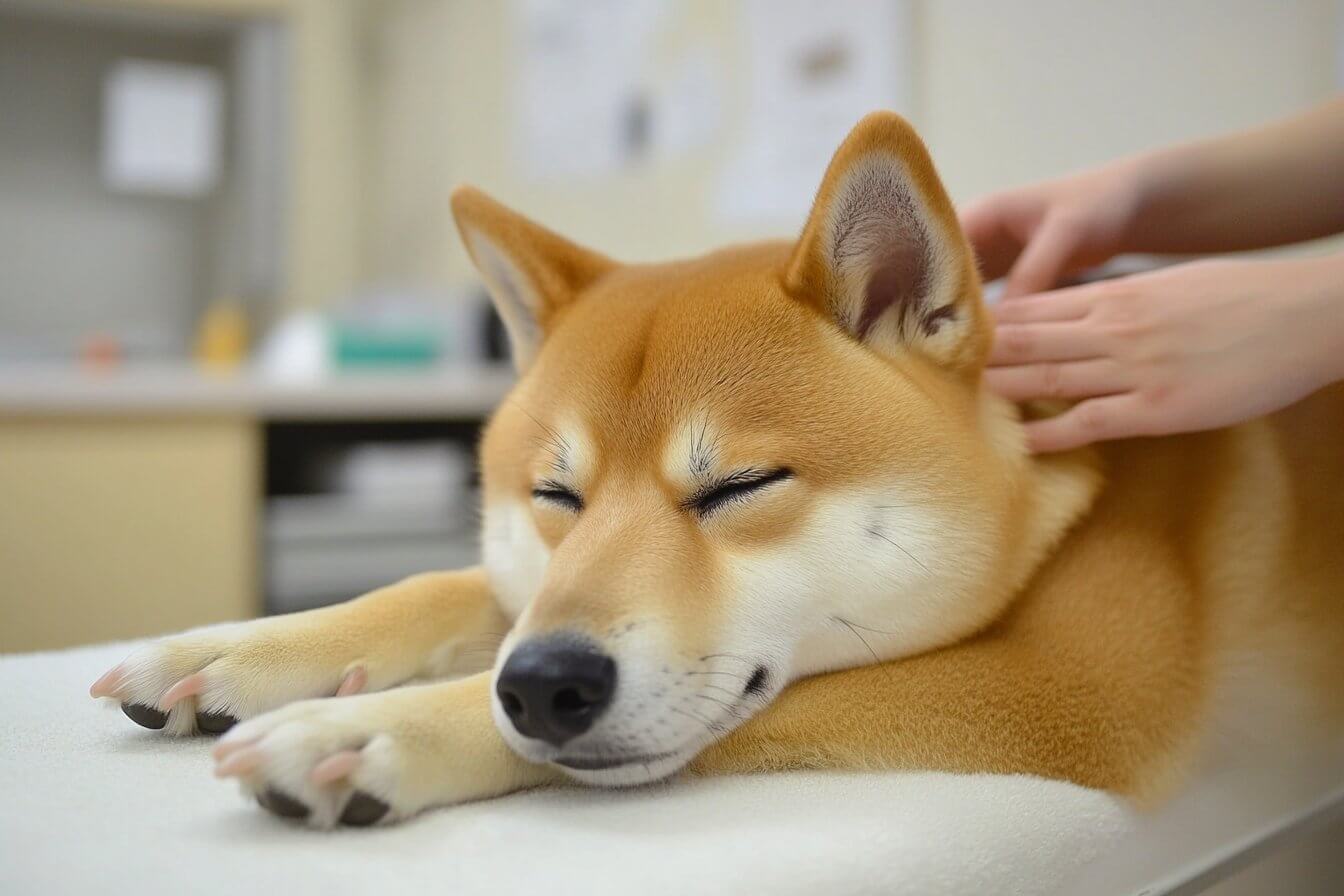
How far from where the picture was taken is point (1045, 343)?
770 millimetres

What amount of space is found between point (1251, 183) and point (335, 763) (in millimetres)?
926

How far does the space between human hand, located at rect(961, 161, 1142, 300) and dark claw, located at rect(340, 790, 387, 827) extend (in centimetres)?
66

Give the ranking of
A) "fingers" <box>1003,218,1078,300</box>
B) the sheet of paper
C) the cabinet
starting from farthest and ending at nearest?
the sheet of paper, the cabinet, "fingers" <box>1003,218,1078,300</box>

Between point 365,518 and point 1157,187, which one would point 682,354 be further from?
point 365,518

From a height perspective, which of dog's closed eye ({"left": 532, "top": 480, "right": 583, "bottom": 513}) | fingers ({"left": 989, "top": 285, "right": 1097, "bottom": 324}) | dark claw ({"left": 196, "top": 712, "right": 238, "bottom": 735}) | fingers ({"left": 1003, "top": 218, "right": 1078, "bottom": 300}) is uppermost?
fingers ({"left": 1003, "top": 218, "right": 1078, "bottom": 300})

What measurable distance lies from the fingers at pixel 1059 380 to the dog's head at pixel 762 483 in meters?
0.03

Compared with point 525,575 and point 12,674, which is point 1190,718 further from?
point 12,674

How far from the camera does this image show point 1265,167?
93cm

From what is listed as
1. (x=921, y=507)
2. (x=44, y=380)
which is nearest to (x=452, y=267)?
(x=44, y=380)

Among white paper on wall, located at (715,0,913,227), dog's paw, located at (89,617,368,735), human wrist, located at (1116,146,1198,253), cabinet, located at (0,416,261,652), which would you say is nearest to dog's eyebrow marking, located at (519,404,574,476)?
dog's paw, located at (89,617,368,735)

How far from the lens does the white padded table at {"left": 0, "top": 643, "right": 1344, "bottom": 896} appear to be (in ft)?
1.51

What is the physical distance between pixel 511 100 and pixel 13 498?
1.75 metres

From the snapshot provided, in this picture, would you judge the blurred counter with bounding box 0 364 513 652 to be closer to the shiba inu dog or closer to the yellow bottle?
the yellow bottle

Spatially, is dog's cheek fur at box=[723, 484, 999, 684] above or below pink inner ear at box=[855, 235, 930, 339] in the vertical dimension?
below
